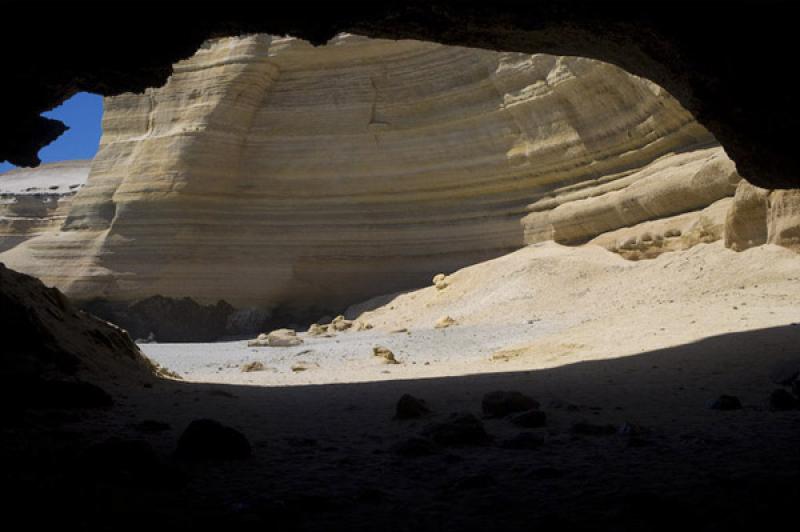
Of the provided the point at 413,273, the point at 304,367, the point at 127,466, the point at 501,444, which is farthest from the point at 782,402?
the point at 413,273

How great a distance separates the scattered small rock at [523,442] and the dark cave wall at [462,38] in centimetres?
242

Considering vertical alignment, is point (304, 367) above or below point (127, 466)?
above

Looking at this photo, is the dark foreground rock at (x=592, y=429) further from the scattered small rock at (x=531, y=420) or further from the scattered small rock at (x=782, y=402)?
the scattered small rock at (x=782, y=402)

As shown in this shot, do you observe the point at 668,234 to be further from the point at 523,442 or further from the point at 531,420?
the point at 523,442

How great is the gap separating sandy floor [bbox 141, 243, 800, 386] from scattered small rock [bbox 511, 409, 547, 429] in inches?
130

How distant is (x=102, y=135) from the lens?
23969mm

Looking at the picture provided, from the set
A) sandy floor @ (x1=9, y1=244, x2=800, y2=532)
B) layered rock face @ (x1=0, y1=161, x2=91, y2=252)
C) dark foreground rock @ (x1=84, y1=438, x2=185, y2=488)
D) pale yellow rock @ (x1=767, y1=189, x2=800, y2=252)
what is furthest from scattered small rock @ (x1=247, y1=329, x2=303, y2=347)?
layered rock face @ (x1=0, y1=161, x2=91, y2=252)

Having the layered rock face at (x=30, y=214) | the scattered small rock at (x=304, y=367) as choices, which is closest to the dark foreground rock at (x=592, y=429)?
the scattered small rock at (x=304, y=367)

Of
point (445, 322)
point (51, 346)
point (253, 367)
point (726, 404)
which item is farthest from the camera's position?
point (445, 322)

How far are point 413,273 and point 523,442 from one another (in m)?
17.2

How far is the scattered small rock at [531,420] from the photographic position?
→ 3.98 meters

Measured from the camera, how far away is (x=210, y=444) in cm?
328

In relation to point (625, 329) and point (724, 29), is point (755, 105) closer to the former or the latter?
point (724, 29)

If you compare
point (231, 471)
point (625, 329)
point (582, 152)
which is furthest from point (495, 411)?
point (582, 152)
